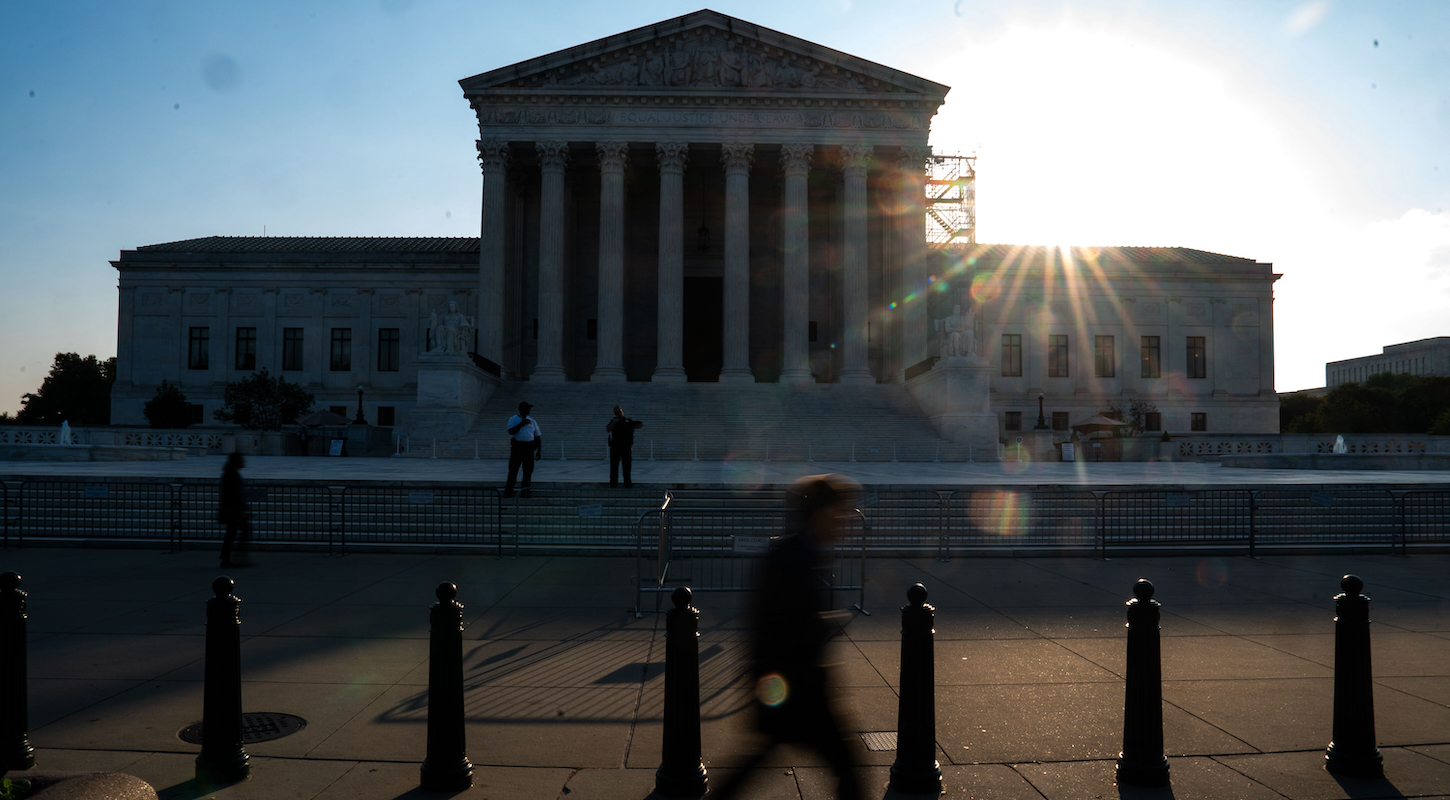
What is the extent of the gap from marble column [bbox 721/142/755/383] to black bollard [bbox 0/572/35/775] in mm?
40163

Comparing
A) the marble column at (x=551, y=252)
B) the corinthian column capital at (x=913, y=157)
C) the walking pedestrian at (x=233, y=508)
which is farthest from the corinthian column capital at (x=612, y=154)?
the walking pedestrian at (x=233, y=508)

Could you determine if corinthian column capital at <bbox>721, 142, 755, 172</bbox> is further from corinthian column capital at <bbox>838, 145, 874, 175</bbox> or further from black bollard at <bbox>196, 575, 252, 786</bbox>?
black bollard at <bbox>196, 575, 252, 786</bbox>

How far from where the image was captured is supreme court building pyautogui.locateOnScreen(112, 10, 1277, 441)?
1774 inches

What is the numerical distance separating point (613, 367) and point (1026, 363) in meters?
31.0

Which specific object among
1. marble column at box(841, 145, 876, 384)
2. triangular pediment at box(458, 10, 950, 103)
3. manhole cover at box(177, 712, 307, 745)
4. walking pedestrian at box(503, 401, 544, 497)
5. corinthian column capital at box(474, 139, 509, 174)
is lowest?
manhole cover at box(177, 712, 307, 745)

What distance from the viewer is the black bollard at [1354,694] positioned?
17.3 ft

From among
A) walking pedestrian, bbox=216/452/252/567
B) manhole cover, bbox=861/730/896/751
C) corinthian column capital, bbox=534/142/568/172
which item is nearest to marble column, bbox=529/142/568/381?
corinthian column capital, bbox=534/142/568/172

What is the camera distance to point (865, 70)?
Answer: 4528 cm

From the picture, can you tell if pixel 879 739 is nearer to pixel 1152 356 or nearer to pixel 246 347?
pixel 1152 356

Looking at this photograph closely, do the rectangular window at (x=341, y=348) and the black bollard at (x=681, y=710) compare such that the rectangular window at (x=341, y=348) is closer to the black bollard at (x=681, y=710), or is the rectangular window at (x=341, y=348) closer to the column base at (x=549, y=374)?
the column base at (x=549, y=374)

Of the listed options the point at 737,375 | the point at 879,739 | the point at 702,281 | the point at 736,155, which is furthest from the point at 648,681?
the point at 702,281

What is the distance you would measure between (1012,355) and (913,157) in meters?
20.7

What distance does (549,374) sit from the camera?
144 ft

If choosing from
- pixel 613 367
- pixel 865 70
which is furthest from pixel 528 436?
pixel 865 70
